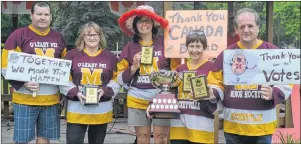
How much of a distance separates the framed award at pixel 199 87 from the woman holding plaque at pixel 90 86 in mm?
948

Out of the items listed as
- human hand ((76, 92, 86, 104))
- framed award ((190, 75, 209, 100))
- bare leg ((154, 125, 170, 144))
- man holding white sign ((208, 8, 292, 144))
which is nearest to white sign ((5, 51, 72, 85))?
human hand ((76, 92, 86, 104))

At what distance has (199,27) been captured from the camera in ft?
14.7

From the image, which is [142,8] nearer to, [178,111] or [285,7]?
[178,111]

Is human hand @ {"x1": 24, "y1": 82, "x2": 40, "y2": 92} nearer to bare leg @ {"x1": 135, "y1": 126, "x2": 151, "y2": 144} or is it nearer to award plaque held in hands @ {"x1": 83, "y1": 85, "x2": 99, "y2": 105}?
award plaque held in hands @ {"x1": 83, "y1": 85, "x2": 99, "y2": 105}

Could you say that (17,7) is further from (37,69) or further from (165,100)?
(165,100)

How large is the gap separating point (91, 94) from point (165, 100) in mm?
712

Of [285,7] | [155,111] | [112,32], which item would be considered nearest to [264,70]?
[155,111]

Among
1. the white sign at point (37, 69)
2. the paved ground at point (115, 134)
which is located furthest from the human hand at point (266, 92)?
the paved ground at point (115, 134)

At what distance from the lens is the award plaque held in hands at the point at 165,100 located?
3.79 m

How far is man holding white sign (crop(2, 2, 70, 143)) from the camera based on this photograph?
4219 mm

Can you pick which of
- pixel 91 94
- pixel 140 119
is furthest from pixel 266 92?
pixel 91 94

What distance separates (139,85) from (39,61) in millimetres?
935

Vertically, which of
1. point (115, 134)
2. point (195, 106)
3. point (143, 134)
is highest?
point (195, 106)

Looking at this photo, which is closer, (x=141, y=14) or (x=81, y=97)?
(x=81, y=97)
